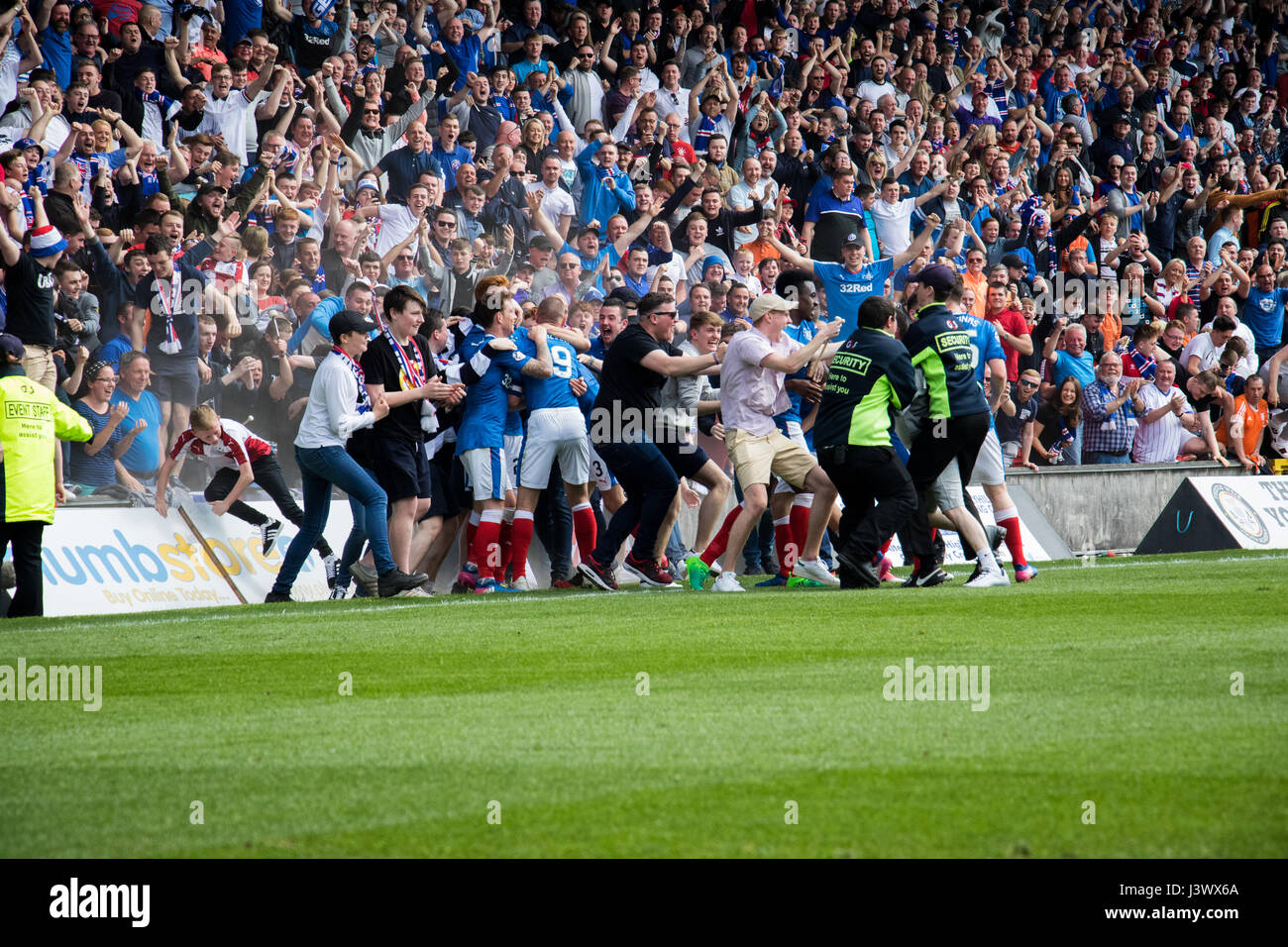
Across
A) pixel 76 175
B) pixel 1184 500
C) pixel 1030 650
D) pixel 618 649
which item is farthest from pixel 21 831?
pixel 1184 500

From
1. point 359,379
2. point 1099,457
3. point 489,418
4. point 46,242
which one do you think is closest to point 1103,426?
point 1099,457

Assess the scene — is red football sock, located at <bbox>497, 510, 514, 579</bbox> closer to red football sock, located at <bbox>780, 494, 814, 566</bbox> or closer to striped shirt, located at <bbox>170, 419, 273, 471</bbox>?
striped shirt, located at <bbox>170, 419, 273, 471</bbox>

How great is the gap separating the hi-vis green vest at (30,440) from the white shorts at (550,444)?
334 cm

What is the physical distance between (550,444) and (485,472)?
1.84 ft

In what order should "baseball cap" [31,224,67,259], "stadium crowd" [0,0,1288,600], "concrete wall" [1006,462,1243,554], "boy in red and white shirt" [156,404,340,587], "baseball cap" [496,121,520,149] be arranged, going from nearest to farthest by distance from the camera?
1. "stadium crowd" [0,0,1288,600]
2. "boy in red and white shirt" [156,404,340,587]
3. "baseball cap" [31,224,67,259]
4. "concrete wall" [1006,462,1243,554]
5. "baseball cap" [496,121,520,149]

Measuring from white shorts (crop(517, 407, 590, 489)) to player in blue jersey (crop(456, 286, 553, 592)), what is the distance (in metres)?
0.23

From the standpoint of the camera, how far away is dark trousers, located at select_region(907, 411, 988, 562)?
11539mm

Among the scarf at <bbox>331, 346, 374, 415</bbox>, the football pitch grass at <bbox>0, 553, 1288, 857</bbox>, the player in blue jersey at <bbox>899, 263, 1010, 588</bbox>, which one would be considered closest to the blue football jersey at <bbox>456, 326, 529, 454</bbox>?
the scarf at <bbox>331, 346, 374, 415</bbox>

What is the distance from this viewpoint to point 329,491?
38.5ft

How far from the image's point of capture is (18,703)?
6.91 metres

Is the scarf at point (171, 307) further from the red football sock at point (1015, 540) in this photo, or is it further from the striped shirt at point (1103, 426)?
the striped shirt at point (1103, 426)


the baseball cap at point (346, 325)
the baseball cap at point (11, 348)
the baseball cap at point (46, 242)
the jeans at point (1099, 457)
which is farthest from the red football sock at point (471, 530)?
the jeans at point (1099, 457)

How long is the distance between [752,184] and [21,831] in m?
16.4

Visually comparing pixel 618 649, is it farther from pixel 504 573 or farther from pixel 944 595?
pixel 504 573
